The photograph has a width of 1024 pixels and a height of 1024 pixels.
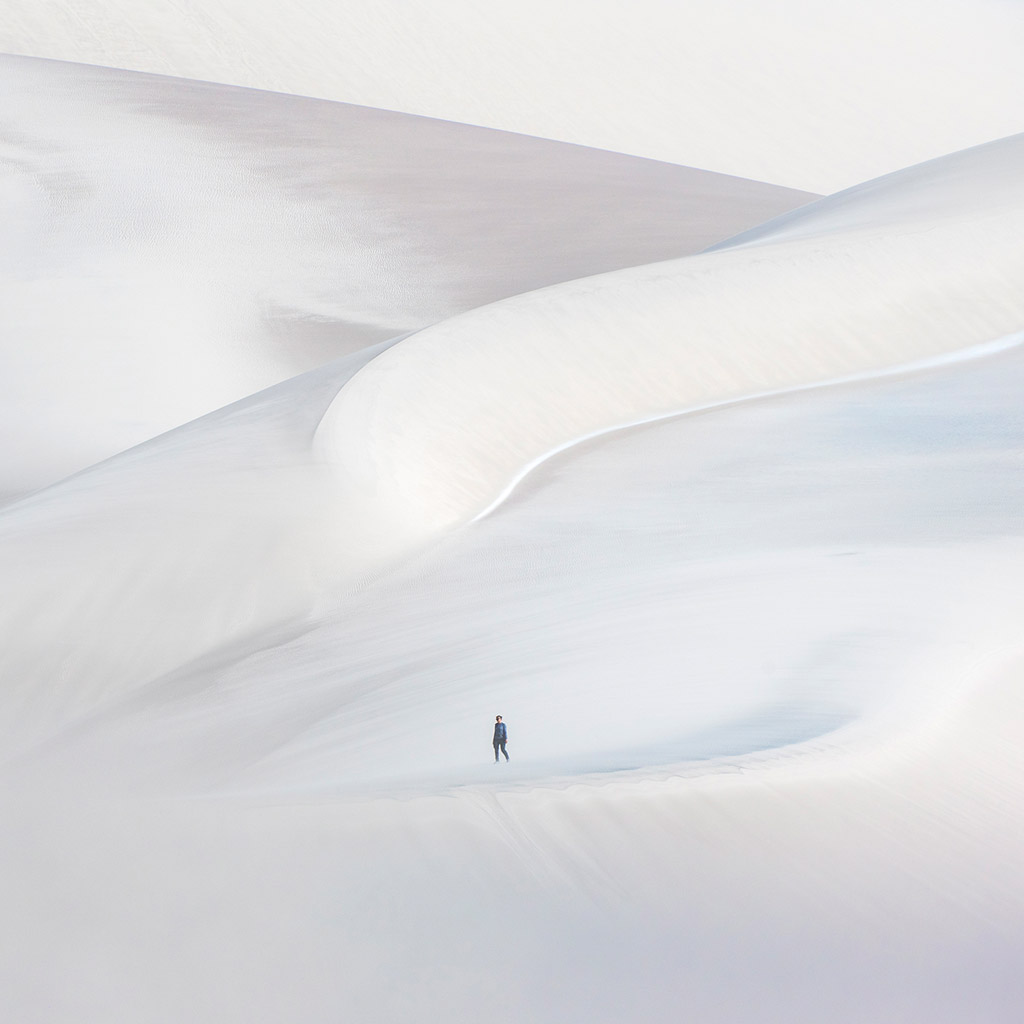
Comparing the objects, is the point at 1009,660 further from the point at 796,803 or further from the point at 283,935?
the point at 283,935

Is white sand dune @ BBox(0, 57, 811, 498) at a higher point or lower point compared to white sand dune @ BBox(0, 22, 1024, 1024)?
higher

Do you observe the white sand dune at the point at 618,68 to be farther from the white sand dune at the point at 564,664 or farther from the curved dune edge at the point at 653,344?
the white sand dune at the point at 564,664

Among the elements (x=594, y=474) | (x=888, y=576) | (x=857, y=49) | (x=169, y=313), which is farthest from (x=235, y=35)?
(x=888, y=576)

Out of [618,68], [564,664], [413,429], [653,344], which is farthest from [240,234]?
[618,68]

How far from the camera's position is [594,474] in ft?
19.3

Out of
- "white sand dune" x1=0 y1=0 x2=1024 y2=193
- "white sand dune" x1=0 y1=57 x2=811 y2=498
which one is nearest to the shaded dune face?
"white sand dune" x1=0 y1=57 x2=811 y2=498

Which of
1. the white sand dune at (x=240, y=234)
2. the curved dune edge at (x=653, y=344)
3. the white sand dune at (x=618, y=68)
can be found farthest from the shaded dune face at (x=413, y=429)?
the white sand dune at (x=618, y=68)

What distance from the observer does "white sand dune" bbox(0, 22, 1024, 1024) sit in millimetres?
2896

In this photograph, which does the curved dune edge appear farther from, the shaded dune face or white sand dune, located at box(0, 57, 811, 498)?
white sand dune, located at box(0, 57, 811, 498)

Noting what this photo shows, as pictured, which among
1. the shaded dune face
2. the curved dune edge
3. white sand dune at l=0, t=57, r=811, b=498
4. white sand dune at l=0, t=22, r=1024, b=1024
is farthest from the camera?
white sand dune at l=0, t=57, r=811, b=498

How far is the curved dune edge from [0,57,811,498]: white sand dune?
2.86 meters

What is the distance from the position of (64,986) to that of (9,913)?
0.32 meters

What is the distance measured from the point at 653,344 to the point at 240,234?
6.06 metres

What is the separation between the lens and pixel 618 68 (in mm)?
22891
